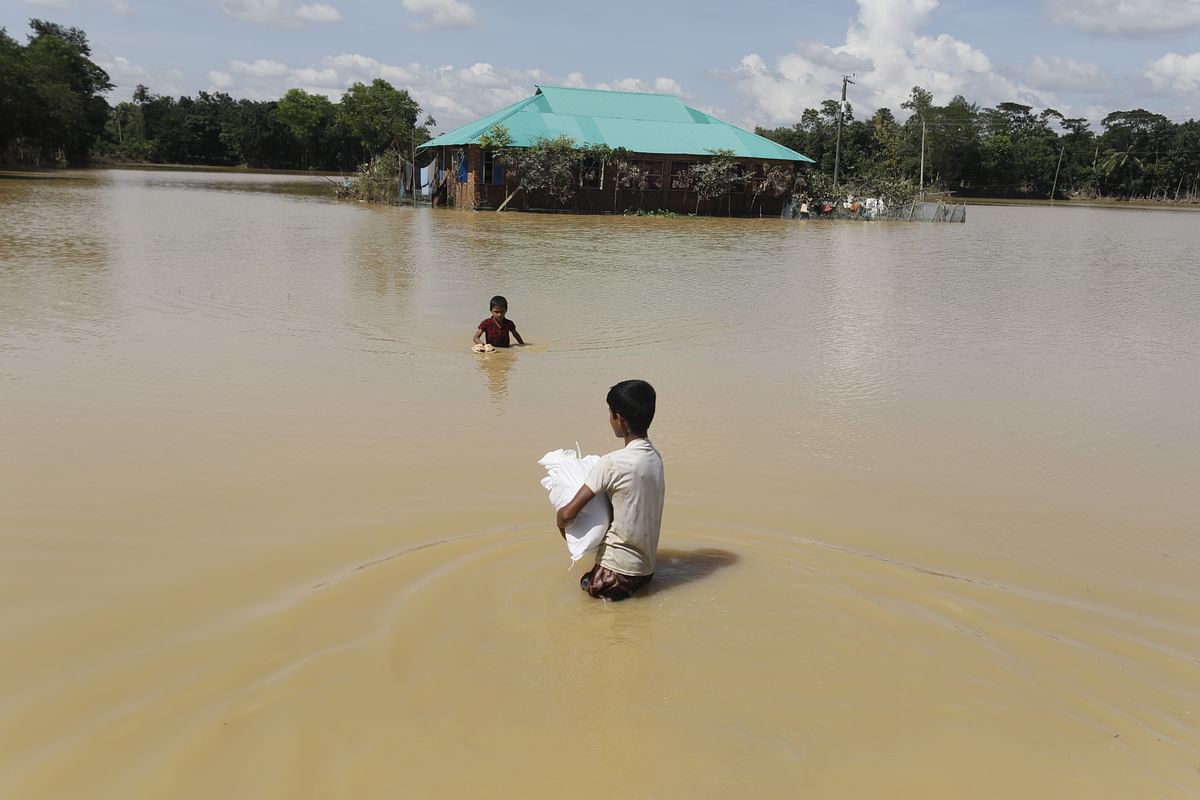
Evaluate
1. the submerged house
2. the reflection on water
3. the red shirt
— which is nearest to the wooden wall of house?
the submerged house

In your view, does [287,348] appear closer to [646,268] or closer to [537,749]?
[537,749]

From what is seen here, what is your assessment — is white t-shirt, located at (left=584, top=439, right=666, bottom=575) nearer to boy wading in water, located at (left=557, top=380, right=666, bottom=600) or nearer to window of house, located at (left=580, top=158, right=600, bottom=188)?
boy wading in water, located at (left=557, top=380, right=666, bottom=600)

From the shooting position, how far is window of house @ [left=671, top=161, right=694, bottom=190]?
36000mm

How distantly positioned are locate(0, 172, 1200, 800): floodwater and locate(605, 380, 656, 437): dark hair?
0.85 meters

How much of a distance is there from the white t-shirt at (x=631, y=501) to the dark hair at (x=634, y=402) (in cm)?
10

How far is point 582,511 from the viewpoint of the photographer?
153 inches

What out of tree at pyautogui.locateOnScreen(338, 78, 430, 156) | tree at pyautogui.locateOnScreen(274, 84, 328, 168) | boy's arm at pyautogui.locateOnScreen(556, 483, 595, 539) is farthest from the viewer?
tree at pyautogui.locateOnScreen(274, 84, 328, 168)

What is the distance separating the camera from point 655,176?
35812 mm

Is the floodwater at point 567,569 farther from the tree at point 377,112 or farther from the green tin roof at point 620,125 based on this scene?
the tree at point 377,112

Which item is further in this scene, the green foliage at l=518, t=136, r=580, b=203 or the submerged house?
the submerged house

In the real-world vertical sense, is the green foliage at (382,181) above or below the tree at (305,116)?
below

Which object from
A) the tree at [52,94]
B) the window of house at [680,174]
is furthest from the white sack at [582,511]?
the tree at [52,94]

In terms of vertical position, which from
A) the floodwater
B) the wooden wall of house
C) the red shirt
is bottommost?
the floodwater

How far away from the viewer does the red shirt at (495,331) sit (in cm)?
925
